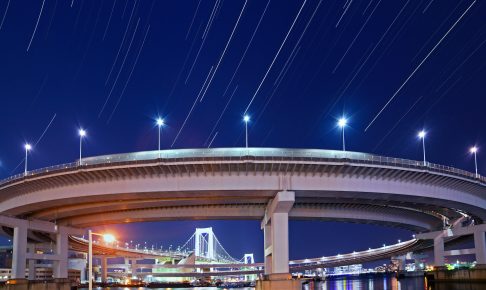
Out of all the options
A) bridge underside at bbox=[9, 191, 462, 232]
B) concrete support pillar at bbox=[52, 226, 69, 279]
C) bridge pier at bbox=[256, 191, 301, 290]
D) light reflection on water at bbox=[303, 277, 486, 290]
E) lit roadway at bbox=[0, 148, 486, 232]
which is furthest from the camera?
light reflection on water at bbox=[303, 277, 486, 290]

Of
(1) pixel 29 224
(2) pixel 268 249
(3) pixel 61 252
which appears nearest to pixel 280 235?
(2) pixel 268 249

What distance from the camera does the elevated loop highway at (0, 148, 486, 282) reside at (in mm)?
51938

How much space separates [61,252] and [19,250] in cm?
884

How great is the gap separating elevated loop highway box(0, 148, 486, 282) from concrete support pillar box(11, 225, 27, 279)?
4018mm

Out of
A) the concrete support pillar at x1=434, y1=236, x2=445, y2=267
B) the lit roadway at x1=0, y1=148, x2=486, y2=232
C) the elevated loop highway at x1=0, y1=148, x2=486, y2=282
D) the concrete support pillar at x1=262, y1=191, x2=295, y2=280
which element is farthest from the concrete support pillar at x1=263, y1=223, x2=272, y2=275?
the concrete support pillar at x1=434, y1=236, x2=445, y2=267

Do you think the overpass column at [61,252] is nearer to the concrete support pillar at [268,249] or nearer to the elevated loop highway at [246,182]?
the elevated loop highway at [246,182]

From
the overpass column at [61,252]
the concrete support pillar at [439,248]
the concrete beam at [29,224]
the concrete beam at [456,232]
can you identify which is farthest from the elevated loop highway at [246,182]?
the concrete support pillar at [439,248]

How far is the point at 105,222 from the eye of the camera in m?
76.6

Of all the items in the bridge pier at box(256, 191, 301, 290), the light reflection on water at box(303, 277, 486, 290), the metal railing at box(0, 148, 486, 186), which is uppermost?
the metal railing at box(0, 148, 486, 186)

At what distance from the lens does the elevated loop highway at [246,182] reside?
51.9 meters

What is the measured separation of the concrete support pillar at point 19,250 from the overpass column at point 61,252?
6836 mm

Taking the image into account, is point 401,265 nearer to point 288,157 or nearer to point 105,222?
point 105,222

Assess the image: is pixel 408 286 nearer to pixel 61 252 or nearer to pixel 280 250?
pixel 280 250

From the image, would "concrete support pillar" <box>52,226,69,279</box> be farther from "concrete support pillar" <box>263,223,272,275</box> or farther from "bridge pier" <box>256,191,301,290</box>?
"bridge pier" <box>256,191,301,290</box>
